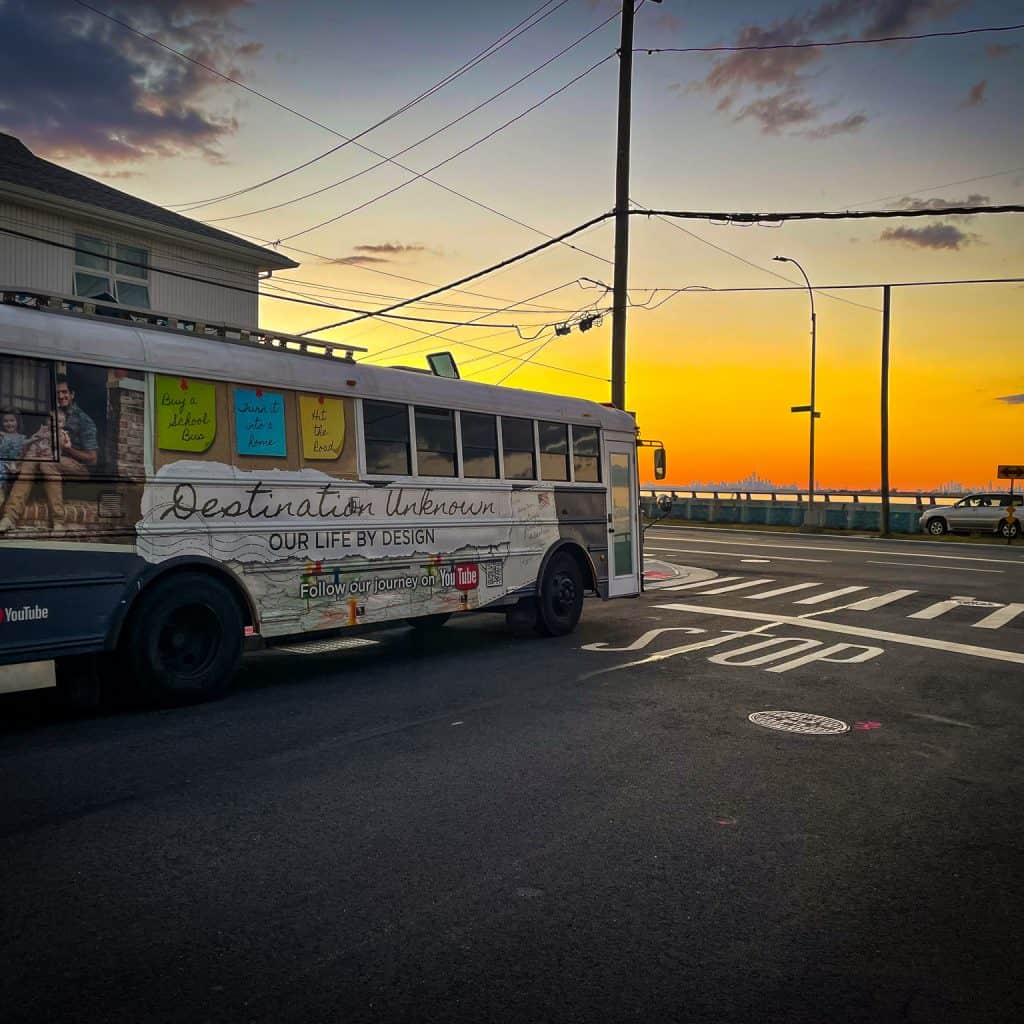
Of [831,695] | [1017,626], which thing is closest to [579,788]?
[831,695]

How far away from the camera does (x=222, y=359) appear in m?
8.25

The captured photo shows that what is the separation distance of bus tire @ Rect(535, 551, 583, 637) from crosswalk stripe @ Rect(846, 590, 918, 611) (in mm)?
5473

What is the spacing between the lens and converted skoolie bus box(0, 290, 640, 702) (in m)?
7.01

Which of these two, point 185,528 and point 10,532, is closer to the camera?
point 10,532

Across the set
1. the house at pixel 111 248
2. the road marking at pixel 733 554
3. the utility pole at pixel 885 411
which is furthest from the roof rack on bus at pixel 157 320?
the utility pole at pixel 885 411

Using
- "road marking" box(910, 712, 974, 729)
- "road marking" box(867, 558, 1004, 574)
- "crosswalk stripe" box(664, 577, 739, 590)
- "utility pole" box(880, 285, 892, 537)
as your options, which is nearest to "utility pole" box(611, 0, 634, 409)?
"crosswalk stripe" box(664, 577, 739, 590)

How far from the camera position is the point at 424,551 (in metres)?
10.1

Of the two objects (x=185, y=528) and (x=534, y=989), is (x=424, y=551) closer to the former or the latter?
(x=185, y=528)

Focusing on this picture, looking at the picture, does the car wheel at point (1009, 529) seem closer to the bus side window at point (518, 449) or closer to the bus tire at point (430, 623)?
the bus side window at point (518, 449)

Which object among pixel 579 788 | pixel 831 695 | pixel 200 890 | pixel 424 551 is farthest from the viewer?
pixel 424 551

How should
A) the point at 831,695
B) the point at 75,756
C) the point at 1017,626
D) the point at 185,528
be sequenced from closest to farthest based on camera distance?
the point at 75,756
the point at 185,528
the point at 831,695
the point at 1017,626

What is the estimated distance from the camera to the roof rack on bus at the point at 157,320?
23.6 ft

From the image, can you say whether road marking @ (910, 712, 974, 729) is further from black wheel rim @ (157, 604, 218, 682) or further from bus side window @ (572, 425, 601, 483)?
black wheel rim @ (157, 604, 218, 682)

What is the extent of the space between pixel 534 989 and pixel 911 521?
4162 centimetres
